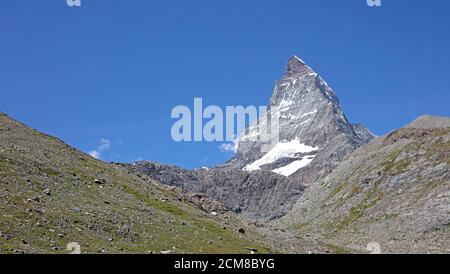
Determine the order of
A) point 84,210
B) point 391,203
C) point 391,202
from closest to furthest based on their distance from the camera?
point 84,210 < point 391,203 < point 391,202

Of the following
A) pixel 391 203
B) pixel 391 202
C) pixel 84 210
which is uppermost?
pixel 391 202

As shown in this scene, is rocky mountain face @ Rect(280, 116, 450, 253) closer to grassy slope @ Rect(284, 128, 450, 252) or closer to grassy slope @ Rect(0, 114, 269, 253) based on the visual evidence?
grassy slope @ Rect(284, 128, 450, 252)

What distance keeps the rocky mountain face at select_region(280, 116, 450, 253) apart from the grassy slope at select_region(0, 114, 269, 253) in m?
37.9

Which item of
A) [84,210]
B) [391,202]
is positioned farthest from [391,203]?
[84,210]

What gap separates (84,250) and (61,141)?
53.6 metres

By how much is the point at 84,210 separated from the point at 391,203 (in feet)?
345

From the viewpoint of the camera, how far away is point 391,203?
477 ft

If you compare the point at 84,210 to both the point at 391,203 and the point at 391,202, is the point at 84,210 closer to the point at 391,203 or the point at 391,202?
the point at 391,203

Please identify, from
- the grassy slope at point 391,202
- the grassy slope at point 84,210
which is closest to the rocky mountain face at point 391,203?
the grassy slope at point 391,202

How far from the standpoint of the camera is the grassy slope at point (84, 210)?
48.8 m

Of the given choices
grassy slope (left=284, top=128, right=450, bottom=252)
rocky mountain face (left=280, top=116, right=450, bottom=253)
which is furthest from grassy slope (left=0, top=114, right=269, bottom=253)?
grassy slope (left=284, top=128, right=450, bottom=252)

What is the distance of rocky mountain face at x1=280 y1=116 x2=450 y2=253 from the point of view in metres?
118
